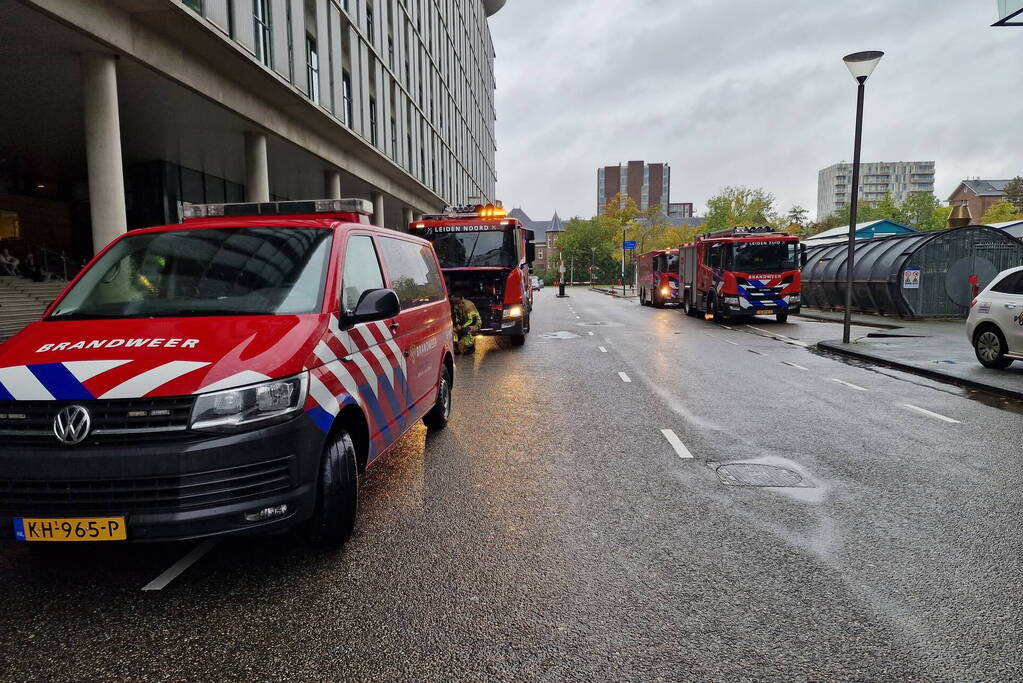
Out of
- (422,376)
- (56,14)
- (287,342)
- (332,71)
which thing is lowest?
(422,376)

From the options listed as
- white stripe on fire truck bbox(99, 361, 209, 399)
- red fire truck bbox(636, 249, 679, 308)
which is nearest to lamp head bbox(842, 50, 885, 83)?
white stripe on fire truck bbox(99, 361, 209, 399)

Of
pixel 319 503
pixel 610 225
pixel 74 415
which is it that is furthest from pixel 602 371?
pixel 610 225

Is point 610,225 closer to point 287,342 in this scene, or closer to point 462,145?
point 462,145

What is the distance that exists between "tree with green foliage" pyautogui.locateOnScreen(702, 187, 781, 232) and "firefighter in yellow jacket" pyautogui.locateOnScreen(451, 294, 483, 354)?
59.3 metres

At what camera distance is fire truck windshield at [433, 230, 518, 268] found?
1444 centimetres

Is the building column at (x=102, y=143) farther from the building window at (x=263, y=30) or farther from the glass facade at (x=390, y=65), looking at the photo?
the building window at (x=263, y=30)

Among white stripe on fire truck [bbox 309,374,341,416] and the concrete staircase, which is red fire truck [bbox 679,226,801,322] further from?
white stripe on fire truck [bbox 309,374,341,416]

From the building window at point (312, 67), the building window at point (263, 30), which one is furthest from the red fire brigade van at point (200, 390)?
the building window at point (312, 67)

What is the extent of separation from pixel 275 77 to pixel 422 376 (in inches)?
475

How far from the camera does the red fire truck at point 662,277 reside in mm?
33500

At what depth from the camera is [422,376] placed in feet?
19.6

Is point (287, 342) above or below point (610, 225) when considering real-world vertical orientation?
below

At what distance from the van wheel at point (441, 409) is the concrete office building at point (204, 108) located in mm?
7220

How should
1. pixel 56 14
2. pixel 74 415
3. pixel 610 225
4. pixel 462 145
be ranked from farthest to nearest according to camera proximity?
pixel 610 225 → pixel 462 145 → pixel 56 14 → pixel 74 415
